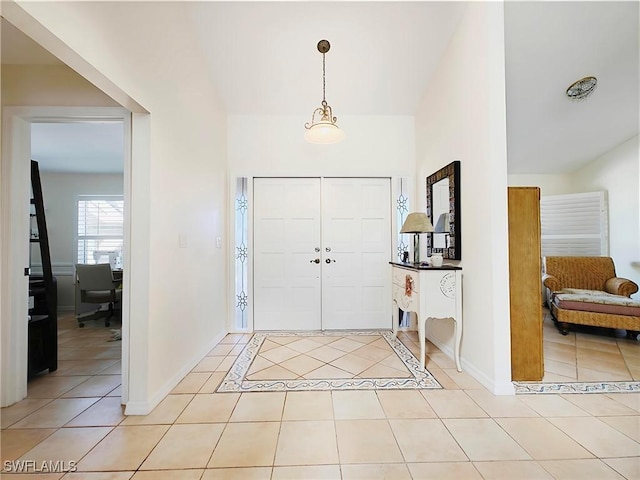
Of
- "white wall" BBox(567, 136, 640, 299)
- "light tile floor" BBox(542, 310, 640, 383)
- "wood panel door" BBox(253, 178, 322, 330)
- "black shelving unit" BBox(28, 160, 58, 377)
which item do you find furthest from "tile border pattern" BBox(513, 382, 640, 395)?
"black shelving unit" BBox(28, 160, 58, 377)

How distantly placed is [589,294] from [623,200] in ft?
5.53

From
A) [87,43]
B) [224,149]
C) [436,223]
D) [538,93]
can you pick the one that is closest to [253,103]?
[224,149]

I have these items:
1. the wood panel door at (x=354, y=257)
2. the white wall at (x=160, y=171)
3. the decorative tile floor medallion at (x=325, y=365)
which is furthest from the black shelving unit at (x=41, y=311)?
the wood panel door at (x=354, y=257)

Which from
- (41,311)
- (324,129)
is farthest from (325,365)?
(41,311)

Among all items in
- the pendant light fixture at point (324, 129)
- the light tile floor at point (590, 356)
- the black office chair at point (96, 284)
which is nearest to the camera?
the light tile floor at point (590, 356)

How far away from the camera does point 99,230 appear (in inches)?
194

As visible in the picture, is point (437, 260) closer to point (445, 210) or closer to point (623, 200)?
point (445, 210)

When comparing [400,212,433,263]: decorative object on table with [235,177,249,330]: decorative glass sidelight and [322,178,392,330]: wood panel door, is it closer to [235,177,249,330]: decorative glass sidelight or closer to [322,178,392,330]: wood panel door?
[322,178,392,330]: wood panel door

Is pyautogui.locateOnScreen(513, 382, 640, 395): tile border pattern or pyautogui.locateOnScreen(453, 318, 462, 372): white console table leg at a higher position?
pyautogui.locateOnScreen(453, 318, 462, 372): white console table leg

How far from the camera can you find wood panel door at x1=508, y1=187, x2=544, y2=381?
2059 millimetres

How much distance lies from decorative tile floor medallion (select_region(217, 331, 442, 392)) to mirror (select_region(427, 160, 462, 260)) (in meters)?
1.10

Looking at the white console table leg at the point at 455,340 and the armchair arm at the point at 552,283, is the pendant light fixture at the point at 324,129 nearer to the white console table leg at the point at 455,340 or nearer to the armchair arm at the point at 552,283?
the white console table leg at the point at 455,340

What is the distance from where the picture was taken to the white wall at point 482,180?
198 cm

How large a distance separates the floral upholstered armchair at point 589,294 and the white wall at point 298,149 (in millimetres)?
2298
